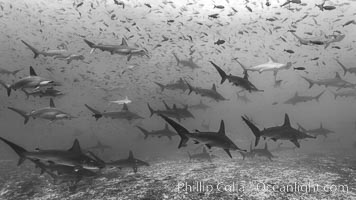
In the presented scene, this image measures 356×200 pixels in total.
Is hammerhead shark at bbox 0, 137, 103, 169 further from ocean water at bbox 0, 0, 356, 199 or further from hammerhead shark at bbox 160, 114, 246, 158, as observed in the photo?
hammerhead shark at bbox 160, 114, 246, 158

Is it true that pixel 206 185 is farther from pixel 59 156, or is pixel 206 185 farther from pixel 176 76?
pixel 176 76

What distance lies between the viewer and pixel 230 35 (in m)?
31.3

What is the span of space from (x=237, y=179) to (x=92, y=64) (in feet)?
116

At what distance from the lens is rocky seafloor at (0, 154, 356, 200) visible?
840cm

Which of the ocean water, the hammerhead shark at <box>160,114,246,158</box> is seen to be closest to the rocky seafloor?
the ocean water

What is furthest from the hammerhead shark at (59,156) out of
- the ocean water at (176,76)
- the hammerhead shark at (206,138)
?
the hammerhead shark at (206,138)

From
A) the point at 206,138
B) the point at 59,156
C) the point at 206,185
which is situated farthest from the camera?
the point at 206,185

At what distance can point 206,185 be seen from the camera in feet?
31.1

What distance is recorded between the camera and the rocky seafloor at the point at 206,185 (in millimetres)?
8398

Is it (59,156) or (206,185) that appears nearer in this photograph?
(59,156)

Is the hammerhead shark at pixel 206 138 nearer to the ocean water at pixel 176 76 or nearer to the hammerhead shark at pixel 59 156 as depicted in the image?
the ocean water at pixel 176 76

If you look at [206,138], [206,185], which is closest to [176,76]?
[206,185]

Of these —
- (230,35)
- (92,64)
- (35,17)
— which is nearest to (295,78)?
(230,35)

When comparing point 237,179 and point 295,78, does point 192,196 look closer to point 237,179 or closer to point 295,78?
point 237,179
